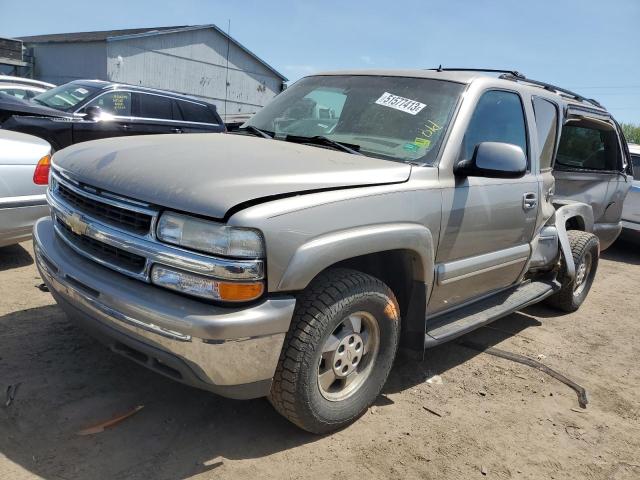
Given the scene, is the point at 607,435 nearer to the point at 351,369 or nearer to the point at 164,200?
the point at 351,369

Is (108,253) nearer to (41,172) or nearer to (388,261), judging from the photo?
(388,261)

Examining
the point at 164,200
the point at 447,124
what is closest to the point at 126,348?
the point at 164,200

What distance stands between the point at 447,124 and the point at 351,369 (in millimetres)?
1548

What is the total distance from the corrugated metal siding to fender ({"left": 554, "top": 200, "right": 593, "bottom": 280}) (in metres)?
25.3

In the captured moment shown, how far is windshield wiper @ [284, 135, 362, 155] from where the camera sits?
129 inches

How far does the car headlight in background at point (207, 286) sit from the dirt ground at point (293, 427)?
33.3 inches

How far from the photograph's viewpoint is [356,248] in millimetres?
2656

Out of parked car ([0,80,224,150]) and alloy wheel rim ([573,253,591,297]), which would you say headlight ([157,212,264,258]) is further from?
parked car ([0,80,224,150])

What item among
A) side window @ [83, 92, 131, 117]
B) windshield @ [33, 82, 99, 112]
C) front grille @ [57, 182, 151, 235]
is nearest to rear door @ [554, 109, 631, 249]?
front grille @ [57, 182, 151, 235]

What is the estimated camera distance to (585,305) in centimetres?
600

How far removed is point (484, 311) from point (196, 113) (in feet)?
23.8

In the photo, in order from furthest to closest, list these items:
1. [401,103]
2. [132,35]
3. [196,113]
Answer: [132,35] < [196,113] < [401,103]

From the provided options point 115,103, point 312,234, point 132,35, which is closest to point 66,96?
point 115,103

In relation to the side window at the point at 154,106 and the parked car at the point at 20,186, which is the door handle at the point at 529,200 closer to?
the parked car at the point at 20,186
